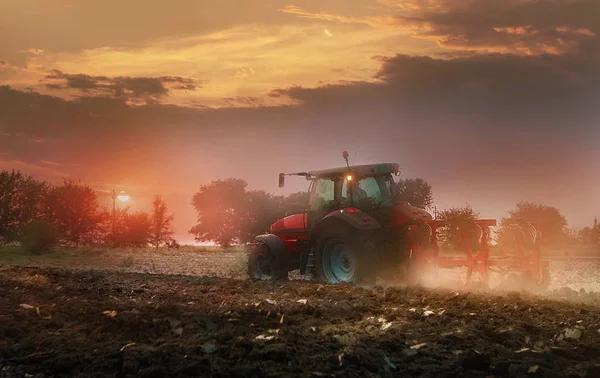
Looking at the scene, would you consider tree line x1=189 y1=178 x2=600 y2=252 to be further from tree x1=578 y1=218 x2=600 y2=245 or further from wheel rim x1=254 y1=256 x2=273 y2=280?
wheel rim x1=254 y1=256 x2=273 y2=280

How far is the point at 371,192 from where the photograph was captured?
1505 cm

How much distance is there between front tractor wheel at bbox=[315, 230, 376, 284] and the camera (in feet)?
45.9

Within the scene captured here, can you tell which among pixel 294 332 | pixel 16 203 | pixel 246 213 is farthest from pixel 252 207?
pixel 294 332

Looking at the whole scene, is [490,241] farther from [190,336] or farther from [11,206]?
[11,206]

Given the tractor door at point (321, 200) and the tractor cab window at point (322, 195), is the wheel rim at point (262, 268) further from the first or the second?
the tractor cab window at point (322, 195)

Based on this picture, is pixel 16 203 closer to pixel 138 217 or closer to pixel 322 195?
pixel 138 217

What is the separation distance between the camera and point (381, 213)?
48.6 ft

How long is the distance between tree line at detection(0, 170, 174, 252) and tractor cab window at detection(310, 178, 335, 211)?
106 ft

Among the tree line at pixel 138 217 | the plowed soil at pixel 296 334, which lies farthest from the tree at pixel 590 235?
the plowed soil at pixel 296 334

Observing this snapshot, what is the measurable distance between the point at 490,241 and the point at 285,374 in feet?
29.7

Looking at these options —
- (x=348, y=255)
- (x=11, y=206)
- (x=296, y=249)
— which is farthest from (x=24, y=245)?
(x=348, y=255)

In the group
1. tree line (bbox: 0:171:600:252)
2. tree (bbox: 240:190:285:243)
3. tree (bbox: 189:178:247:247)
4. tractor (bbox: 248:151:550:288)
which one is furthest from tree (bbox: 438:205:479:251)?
tree (bbox: 189:178:247:247)

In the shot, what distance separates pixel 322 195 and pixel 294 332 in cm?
821

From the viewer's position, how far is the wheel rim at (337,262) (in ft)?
48.3
